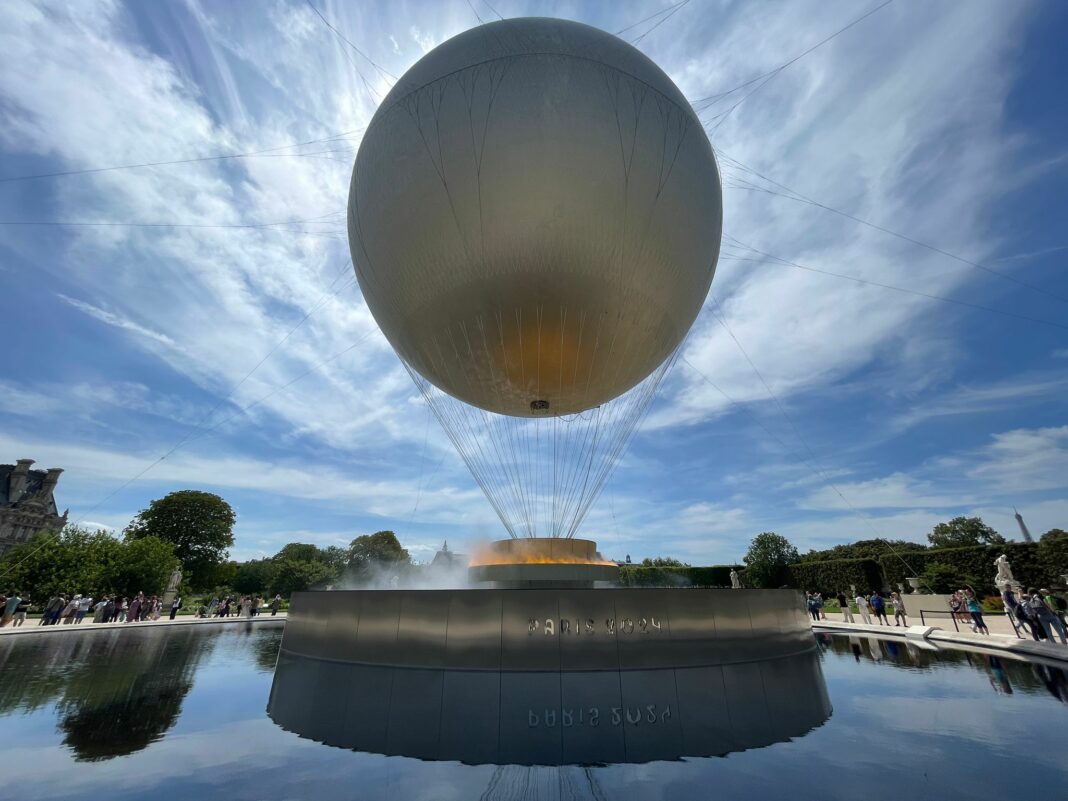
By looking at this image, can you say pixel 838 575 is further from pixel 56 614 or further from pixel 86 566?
pixel 86 566

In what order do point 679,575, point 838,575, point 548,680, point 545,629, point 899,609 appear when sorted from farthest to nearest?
point 679,575
point 838,575
point 899,609
point 545,629
point 548,680

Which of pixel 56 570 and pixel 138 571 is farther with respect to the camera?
pixel 138 571

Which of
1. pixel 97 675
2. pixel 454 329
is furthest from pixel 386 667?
pixel 97 675

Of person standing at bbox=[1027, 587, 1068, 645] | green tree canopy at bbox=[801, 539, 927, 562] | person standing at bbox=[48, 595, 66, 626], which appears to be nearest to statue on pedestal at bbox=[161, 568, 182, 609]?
person standing at bbox=[48, 595, 66, 626]

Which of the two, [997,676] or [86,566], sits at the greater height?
[86,566]

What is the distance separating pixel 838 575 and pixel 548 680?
1644 inches

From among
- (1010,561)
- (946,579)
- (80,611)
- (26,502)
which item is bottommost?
(80,611)

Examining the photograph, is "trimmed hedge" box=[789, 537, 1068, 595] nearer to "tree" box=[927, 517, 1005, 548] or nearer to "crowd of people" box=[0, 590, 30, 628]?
"crowd of people" box=[0, 590, 30, 628]

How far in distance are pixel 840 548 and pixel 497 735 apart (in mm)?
88848

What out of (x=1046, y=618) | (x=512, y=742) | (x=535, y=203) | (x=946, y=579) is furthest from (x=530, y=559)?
(x=946, y=579)

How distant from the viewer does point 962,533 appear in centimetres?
8900

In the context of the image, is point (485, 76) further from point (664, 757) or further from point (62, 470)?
point (62, 470)

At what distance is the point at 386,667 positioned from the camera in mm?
7254

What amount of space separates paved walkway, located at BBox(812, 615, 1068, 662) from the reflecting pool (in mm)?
3178
